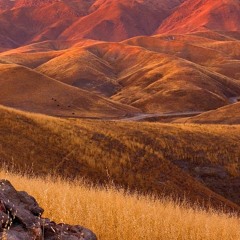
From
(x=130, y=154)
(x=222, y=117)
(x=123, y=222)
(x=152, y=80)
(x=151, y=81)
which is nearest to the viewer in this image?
(x=123, y=222)

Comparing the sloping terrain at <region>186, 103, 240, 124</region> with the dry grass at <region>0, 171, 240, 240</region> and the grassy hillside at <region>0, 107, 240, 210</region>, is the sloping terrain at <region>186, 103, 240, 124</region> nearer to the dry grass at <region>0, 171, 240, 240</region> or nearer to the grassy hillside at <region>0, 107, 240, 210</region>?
the grassy hillside at <region>0, 107, 240, 210</region>

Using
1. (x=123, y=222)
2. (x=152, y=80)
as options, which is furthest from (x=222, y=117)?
(x=123, y=222)

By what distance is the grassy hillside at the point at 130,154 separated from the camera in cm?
2639

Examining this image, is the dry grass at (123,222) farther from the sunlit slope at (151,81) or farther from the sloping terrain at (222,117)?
the sunlit slope at (151,81)

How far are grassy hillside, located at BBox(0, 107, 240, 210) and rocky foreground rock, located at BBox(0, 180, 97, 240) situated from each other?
55.8ft

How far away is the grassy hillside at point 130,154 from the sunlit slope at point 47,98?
53750 mm

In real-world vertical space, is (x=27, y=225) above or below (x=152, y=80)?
below

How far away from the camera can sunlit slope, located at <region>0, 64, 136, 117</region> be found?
9425cm

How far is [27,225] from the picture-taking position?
5.59 m

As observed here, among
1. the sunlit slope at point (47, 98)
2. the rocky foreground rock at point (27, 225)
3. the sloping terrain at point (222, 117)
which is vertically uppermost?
the sloping terrain at point (222, 117)

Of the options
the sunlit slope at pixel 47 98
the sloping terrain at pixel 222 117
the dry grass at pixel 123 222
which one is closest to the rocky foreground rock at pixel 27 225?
the dry grass at pixel 123 222

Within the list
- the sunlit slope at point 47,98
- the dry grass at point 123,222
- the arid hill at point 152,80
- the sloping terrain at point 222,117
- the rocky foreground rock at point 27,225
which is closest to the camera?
the rocky foreground rock at point 27,225

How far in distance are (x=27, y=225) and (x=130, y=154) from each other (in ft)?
85.0

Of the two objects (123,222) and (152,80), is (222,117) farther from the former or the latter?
(123,222)
